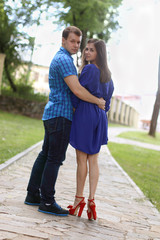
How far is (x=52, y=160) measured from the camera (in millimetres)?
3682

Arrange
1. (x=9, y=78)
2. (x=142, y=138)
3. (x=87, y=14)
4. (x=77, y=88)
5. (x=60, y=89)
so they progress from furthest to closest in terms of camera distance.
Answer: (x=9, y=78), (x=142, y=138), (x=87, y=14), (x=60, y=89), (x=77, y=88)

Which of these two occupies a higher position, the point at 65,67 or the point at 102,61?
the point at 102,61

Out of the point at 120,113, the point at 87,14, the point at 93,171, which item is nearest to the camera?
the point at 93,171

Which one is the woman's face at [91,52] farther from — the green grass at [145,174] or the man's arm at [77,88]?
the green grass at [145,174]

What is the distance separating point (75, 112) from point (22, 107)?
20281 mm

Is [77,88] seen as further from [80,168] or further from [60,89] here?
[80,168]

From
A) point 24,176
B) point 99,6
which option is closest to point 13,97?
point 99,6

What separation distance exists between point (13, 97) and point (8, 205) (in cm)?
2026

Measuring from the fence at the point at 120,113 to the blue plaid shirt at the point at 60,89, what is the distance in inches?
1291

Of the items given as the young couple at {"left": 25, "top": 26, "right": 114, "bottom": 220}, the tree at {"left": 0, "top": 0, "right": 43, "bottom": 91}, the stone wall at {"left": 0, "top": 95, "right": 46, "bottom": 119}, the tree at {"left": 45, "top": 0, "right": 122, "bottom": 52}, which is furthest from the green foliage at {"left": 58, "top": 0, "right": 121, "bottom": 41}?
the young couple at {"left": 25, "top": 26, "right": 114, "bottom": 220}

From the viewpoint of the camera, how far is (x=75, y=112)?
3.73m

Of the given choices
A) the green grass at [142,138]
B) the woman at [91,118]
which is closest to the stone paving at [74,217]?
the woman at [91,118]

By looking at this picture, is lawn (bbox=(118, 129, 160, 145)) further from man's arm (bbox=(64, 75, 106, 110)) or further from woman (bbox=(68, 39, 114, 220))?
man's arm (bbox=(64, 75, 106, 110))

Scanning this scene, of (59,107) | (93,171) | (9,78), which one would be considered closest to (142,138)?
(9,78)
